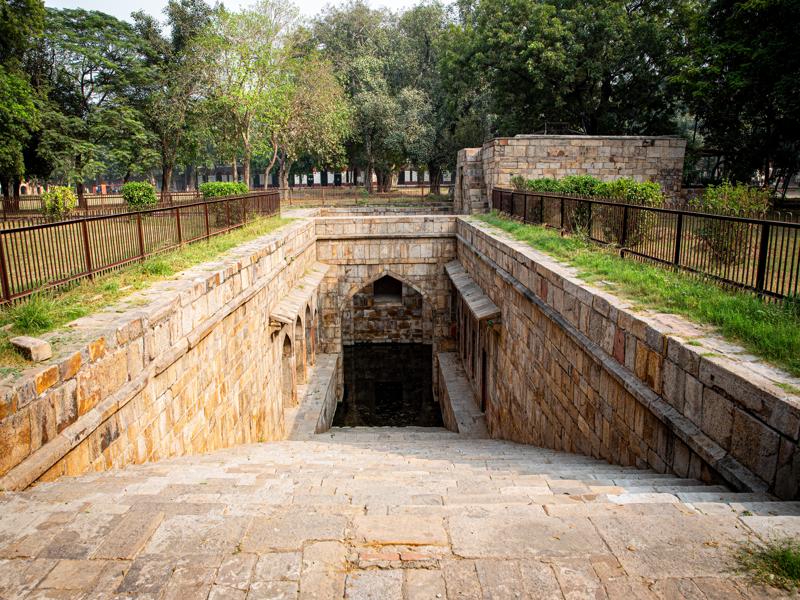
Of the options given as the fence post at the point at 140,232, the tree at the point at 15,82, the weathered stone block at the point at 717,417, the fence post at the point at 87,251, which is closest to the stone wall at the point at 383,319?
the fence post at the point at 140,232

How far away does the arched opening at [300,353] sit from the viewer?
13.7 m

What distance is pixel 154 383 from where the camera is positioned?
205 inches

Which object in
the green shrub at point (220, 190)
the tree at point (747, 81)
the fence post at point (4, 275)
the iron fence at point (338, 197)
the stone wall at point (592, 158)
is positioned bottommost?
the fence post at point (4, 275)

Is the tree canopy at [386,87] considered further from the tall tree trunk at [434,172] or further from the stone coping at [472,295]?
the stone coping at [472,295]

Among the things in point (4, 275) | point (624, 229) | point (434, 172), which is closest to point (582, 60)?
point (434, 172)

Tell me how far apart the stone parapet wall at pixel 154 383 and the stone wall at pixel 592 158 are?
12602 mm

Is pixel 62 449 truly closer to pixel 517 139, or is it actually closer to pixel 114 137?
pixel 517 139

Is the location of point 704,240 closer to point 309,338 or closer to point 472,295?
point 472,295

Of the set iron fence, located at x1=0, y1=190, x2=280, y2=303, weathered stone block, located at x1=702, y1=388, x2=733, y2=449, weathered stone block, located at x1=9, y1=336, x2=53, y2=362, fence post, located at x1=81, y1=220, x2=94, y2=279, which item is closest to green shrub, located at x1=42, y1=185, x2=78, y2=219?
iron fence, located at x1=0, y1=190, x2=280, y2=303

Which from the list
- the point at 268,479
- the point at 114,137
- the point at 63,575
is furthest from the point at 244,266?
the point at 114,137

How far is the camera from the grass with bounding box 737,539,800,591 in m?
2.26

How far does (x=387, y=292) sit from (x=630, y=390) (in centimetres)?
1844

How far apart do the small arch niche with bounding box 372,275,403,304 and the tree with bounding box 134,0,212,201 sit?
13.1 m

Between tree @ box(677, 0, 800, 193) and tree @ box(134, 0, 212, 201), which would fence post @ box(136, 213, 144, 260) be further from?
tree @ box(134, 0, 212, 201)
